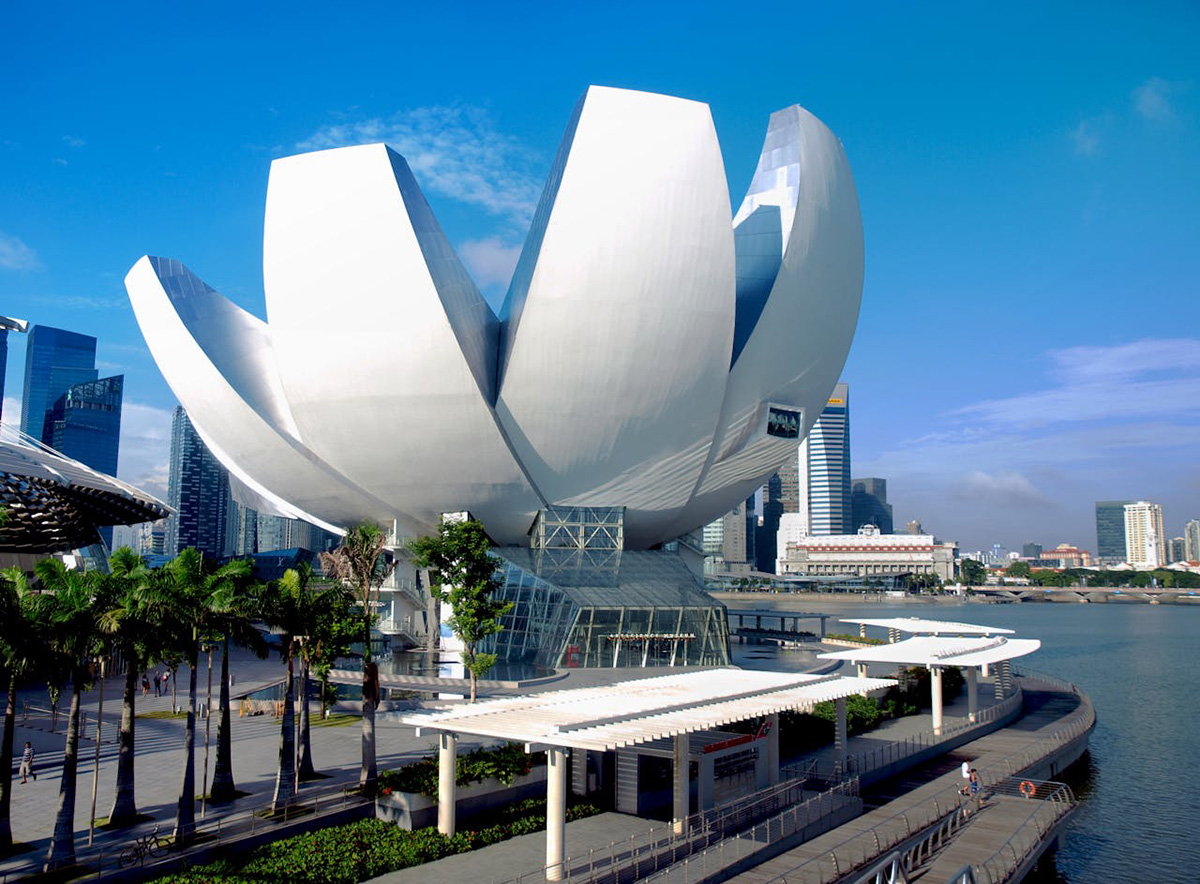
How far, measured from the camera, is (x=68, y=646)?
52.0 ft

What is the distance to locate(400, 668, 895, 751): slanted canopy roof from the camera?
15.8 metres

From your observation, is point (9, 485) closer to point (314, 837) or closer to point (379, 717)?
point (379, 717)

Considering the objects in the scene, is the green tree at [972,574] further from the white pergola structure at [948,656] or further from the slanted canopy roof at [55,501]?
the slanted canopy roof at [55,501]

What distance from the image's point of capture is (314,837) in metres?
16.6

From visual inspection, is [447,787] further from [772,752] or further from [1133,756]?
[1133,756]

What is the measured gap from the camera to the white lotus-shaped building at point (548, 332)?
118 ft

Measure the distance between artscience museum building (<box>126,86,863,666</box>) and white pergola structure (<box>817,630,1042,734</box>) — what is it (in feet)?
26.5

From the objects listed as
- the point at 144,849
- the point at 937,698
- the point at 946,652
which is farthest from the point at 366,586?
the point at 946,652

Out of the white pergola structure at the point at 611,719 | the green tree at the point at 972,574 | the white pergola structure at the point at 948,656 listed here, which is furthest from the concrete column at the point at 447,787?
the green tree at the point at 972,574

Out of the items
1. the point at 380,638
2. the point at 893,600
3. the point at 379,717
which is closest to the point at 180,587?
the point at 379,717

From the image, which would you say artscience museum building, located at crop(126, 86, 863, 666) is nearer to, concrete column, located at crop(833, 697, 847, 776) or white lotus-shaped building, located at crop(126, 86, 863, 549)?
white lotus-shaped building, located at crop(126, 86, 863, 549)

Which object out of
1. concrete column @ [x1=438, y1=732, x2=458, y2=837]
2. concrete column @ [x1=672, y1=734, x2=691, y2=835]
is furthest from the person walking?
concrete column @ [x1=672, y1=734, x2=691, y2=835]

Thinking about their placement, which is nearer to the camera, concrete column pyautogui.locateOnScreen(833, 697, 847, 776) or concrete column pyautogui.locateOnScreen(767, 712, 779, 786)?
concrete column pyautogui.locateOnScreen(767, 712, 779, 786)

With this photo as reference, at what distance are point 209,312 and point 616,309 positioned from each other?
18439mm
